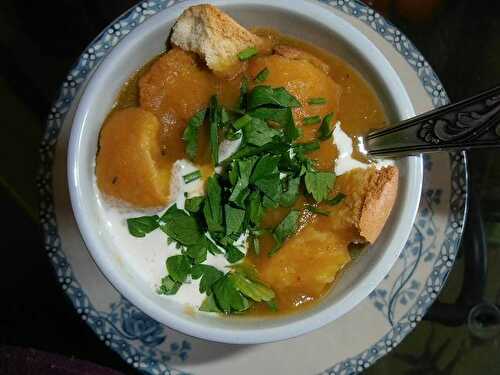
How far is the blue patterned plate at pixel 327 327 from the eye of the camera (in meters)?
1.82

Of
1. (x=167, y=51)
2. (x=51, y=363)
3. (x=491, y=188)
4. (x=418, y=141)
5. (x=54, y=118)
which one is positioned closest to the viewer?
(x=418, y=141)

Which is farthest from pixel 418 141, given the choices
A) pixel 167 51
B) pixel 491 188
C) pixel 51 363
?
pixel 51 363

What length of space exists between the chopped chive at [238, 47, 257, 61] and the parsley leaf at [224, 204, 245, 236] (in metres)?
0.39

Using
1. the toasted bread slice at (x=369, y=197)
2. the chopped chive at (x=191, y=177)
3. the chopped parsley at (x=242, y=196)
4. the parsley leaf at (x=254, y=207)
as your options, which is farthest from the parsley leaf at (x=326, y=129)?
the chopped chive at (x=191, y=177)

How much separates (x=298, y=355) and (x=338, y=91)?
80cm

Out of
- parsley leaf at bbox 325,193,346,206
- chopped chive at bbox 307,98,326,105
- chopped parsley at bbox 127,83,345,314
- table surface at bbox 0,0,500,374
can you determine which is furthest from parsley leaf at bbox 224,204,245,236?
table surface at bbox 0,0,500,374

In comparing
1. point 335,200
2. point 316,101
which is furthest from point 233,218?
point 316,101

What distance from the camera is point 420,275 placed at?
6.07 ft

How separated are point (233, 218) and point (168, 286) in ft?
0.87

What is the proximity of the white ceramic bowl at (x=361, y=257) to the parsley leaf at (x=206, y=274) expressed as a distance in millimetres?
89

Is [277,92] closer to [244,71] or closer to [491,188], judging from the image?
[244,71]

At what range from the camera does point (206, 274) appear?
5.30ft

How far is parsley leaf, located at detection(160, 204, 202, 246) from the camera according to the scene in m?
1.59

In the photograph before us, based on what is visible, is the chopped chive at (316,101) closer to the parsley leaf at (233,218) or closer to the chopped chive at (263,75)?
the chopped chive at (263,75)
